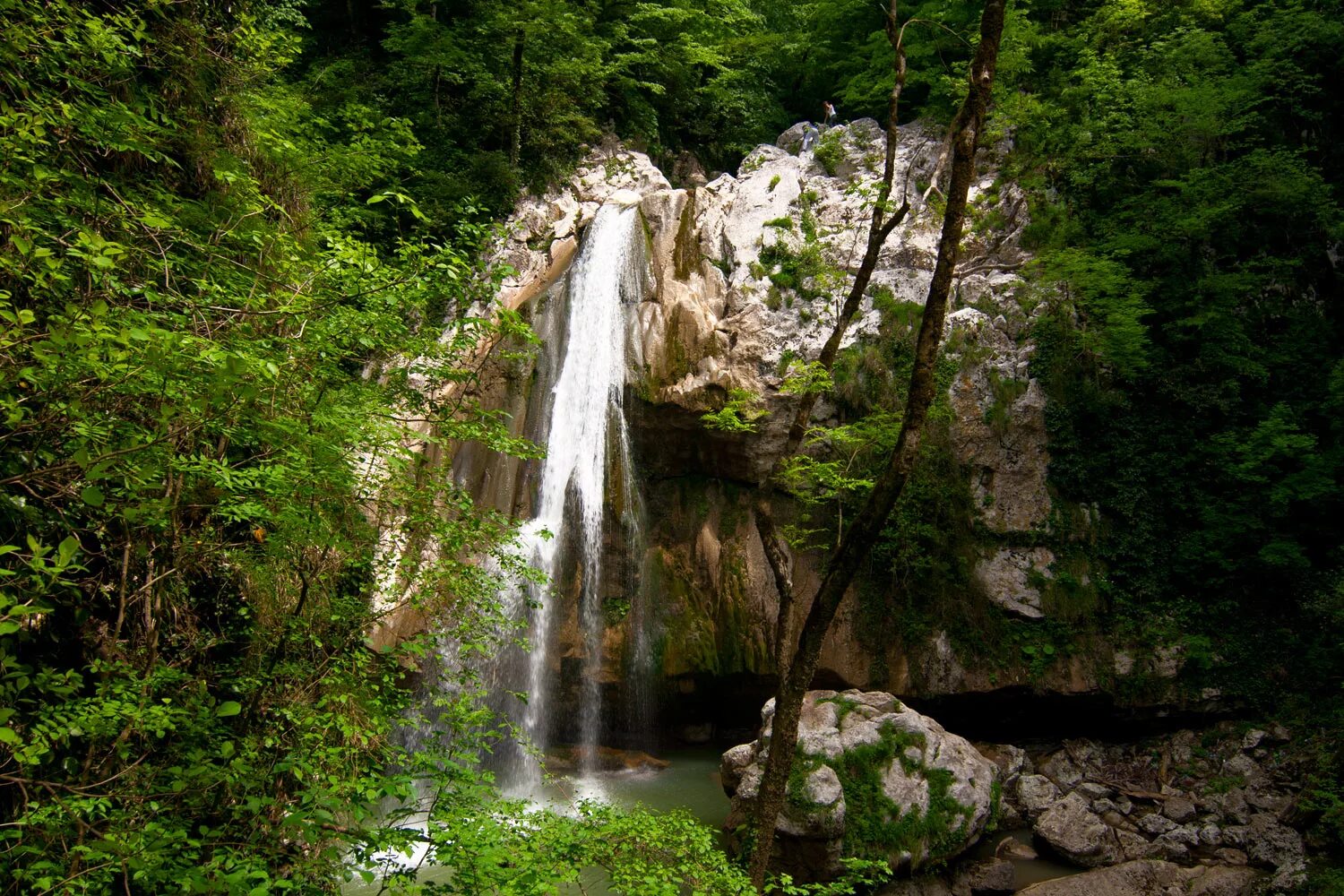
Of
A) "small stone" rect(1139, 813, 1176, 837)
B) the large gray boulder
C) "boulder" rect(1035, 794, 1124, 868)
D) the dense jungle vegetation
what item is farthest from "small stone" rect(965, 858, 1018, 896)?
the dense jungle vegetation

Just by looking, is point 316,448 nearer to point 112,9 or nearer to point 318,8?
point 112,9

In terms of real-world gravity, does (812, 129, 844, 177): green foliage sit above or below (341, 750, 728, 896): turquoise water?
above

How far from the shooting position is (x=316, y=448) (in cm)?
380

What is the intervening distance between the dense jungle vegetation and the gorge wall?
631mm

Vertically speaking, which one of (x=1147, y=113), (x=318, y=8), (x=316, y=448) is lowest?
(x=316, y=448)

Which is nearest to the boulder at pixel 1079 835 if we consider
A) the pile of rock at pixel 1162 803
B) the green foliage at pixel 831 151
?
the pile of rock at pixel 1162 803

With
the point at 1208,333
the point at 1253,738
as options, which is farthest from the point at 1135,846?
the point at 1208,333

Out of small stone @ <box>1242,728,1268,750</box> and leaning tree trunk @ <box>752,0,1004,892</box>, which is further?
small stone @ <box>1242,728,1268,750</box>

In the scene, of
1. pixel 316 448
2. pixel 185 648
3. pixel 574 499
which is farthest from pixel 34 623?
pixel 574 499

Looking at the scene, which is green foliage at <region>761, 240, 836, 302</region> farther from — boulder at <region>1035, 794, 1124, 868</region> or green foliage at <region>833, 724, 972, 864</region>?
boulder at <region>1035, 794, 1124, 868</region>

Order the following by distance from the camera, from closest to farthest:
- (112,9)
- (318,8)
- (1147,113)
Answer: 1. (112,9)
2. (1147,113)
3. (318,8)

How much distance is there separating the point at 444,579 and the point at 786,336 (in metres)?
8.78

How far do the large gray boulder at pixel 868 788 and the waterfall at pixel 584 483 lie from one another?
3210mm

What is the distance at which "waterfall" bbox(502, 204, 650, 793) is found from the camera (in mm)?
10586
